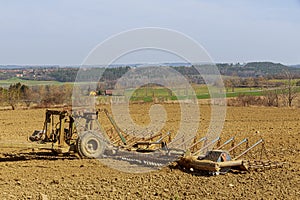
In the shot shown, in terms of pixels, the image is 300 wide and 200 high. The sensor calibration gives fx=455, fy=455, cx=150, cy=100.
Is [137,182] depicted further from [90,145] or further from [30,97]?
[30,97]

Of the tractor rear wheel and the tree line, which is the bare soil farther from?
the tree line

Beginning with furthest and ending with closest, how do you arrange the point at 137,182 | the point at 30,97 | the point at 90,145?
the point at 30,97, the point at 90,145, the point at 137,182

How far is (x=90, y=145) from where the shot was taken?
39.7 feet

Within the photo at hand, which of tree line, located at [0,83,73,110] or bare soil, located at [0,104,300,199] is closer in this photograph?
bare soil, located at [0,104,300,199]

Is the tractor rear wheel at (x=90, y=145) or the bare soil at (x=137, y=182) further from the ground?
the tractor rear wheel at (x=90, y=145)

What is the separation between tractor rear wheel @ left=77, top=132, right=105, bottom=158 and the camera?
472 inches

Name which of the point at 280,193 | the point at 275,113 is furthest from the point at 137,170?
the point at 275,113

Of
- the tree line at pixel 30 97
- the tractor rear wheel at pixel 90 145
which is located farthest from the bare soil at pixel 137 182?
the tree line at pixel 30 97

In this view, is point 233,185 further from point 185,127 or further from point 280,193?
point 185,127

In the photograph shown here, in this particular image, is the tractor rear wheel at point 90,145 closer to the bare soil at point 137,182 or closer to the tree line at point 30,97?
the bare soil at point 137,182

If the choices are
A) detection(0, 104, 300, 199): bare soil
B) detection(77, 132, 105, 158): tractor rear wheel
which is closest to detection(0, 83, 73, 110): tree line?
detection(77, 132, 105, 158): tractor rear wheel

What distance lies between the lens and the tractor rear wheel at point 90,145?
12.0m

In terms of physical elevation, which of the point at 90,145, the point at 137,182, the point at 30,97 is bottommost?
the point at 137,182

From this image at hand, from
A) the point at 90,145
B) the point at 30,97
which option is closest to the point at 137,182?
the point at 90,145
